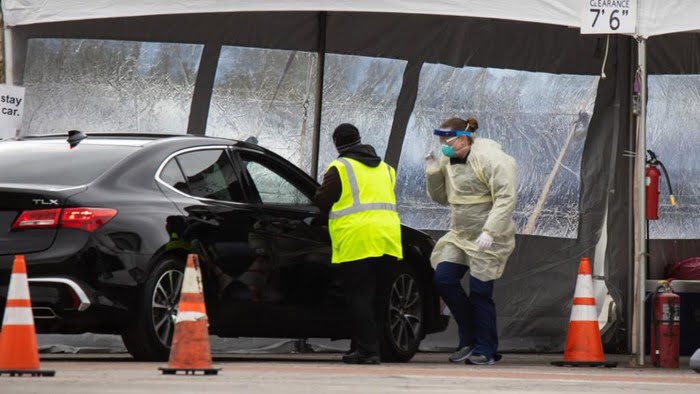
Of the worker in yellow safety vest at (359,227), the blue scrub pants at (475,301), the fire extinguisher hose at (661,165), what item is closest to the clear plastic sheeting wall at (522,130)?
the fire extinguisher hose at (661,165)

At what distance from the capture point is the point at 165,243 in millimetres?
10859

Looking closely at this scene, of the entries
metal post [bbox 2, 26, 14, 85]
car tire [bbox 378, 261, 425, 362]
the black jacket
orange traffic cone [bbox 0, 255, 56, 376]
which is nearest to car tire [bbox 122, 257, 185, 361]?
the black jacket

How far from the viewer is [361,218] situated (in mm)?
11961

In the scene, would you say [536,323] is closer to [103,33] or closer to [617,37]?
[617,37]

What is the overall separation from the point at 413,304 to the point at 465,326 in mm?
437

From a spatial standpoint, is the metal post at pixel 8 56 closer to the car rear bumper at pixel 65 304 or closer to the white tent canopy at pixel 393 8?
the white tent canopy at pixel 393 8

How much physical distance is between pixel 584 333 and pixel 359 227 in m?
2.11

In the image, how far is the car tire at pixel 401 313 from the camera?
12617mm

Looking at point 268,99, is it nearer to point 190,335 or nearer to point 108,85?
point 108,85

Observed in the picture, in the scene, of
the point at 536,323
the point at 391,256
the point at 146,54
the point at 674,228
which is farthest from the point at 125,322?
the point at 674,228

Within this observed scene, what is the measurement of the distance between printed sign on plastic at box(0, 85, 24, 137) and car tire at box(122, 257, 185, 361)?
269 cm

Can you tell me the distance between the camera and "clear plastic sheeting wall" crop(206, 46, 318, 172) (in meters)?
15.2

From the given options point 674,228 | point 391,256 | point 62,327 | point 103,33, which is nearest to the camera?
point 62,327

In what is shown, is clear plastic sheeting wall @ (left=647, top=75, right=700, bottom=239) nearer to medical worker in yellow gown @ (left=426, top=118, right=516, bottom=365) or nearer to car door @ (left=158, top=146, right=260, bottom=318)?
medical worker in yellow gown @ (left=426, top=118, right=516, bottom=365)
